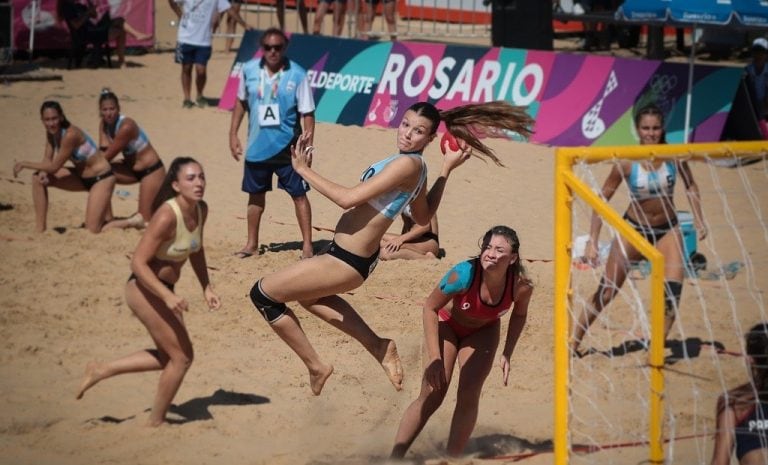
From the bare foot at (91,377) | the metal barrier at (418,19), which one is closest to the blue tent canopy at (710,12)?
the metal barrier at (418,19)

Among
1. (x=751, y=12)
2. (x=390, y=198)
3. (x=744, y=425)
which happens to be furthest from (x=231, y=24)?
(x=744, y=425)

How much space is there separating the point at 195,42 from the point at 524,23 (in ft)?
14.9

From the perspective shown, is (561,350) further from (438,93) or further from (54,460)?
(438,93)

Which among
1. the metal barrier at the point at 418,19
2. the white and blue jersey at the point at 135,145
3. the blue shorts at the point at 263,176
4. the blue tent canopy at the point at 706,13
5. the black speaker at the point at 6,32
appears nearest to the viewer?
the blue shorts at the point at 263,176

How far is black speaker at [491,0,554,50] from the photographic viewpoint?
52.3 feet

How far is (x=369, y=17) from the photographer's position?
59.3 ft

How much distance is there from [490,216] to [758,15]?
4.03 m

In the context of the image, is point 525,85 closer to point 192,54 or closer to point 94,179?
point 192,54

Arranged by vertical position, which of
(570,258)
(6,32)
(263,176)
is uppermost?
(6,32)

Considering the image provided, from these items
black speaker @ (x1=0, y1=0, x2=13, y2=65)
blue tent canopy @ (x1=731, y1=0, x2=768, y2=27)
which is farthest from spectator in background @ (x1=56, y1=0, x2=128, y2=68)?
blue tent canopy @ (x1=731, y1=0, x2=768, y2=27)

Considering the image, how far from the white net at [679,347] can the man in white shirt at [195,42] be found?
6695mm

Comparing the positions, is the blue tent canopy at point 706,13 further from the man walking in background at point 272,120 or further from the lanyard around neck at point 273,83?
the lanyard around neck at point 273,83

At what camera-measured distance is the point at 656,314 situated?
4348mm

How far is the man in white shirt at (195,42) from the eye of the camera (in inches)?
597
